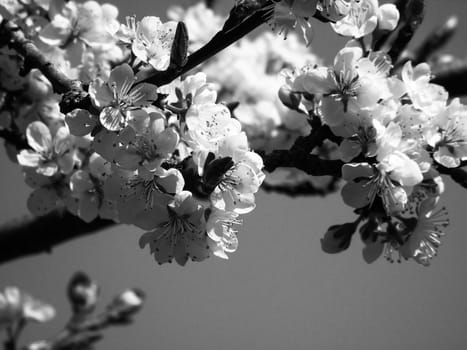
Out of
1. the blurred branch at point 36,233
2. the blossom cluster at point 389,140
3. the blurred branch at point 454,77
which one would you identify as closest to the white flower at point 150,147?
the blossom cluster at point 389,140

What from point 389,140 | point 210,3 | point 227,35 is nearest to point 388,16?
point 389,140

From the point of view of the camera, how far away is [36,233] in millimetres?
3189

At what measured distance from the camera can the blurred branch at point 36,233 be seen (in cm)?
317

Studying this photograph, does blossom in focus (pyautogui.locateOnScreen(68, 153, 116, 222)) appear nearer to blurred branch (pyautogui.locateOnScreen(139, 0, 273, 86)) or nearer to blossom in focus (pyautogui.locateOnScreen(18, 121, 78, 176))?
blossom in focus (pyautogui.locateOnScreen(18, 121, 78, 176))

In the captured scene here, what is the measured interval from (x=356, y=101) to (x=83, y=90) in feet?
2.62

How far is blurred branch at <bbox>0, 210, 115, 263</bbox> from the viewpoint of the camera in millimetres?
3170

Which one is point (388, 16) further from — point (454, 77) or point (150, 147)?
point (454, 77)

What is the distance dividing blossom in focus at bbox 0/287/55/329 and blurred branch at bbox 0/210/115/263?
2.63 ft

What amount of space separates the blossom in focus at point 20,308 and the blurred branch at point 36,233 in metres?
0.80

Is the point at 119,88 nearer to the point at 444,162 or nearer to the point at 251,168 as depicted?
the point at 251,168

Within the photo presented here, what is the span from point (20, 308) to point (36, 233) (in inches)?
42.8

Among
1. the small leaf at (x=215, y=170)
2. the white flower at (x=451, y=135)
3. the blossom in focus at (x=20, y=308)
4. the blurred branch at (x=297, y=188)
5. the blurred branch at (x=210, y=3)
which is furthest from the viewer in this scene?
the blurred branch at (x=210, y=3)

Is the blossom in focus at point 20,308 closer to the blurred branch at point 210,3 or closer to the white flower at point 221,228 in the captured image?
the blurred branch at point 210,3

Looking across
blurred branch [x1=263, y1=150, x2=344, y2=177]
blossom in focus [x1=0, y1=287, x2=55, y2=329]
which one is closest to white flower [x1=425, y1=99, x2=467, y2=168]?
blurred branch [x1=263, y1=150, x2=344, y2=177]
